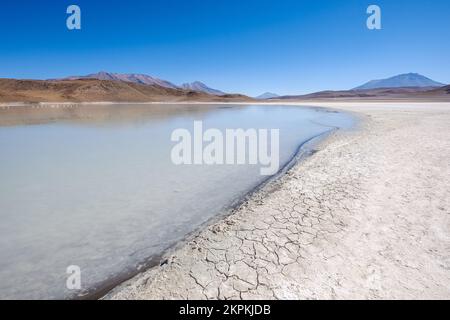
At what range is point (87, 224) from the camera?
3.49 metres

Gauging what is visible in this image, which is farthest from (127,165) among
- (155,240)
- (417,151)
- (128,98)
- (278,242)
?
(128,98)

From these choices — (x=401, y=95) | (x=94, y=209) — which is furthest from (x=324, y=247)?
(x=401, y=95)

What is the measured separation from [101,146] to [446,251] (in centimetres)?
899

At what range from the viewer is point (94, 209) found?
394 centimetres

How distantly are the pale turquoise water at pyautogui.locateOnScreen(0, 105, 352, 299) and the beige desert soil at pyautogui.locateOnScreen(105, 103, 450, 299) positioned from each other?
20.1 inches

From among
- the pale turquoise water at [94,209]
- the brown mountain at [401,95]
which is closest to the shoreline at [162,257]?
the pale turquoise water at [94,209]

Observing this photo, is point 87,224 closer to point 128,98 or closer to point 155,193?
point 155,193

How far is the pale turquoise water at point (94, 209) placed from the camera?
2.66 m

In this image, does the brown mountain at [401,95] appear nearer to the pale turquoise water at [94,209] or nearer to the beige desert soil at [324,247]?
the beige desert soil at [324,247]

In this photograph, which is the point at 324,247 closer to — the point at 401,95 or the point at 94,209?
the point at 94,209

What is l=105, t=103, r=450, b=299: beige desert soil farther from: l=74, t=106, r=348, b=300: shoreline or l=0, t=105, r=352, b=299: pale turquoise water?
l=0, t=105, r=352, b=299: pale turquoise water

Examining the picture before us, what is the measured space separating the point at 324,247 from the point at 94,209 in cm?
330

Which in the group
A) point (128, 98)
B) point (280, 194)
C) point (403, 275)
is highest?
point (128, 98)

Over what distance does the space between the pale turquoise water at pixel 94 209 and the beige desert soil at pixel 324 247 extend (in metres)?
0.51
